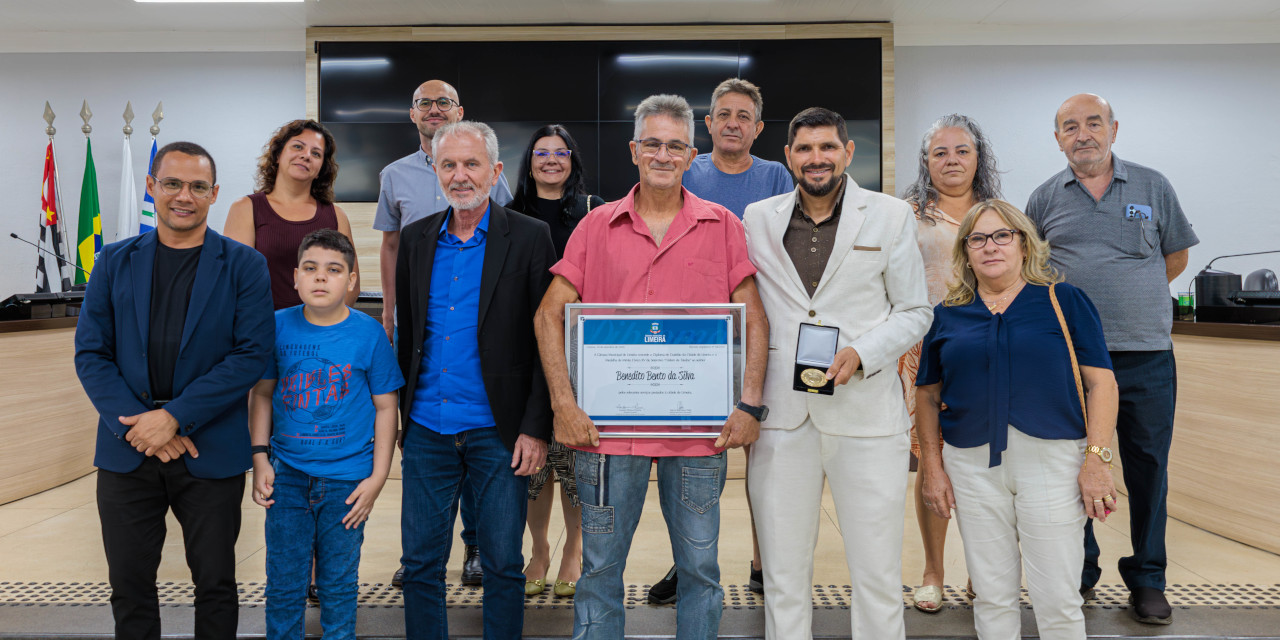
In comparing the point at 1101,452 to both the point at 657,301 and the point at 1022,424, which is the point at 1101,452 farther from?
the point at 657,301

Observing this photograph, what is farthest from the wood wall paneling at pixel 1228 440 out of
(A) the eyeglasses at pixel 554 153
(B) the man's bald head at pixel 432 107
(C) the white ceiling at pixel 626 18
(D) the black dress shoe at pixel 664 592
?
Result: (C) the white ceiling at pixel 626 18

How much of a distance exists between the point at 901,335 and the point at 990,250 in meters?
0.44

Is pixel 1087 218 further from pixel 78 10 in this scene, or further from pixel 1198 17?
pixel 78 10

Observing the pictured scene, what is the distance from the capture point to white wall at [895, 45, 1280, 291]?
23.9 ft

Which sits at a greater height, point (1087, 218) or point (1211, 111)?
point (1211, 111)

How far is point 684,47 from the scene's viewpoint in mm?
7039

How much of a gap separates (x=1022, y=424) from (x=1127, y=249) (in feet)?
3.32

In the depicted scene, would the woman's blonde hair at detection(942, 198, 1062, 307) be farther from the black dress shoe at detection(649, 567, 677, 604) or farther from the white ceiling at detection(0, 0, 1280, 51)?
the white ceiling at detection(0, 0, 1280, 51)

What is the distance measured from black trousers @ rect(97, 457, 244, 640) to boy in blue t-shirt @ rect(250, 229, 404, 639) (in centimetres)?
11

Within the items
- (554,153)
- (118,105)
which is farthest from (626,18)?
(118,105)

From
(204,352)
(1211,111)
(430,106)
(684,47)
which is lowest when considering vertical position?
(204,352)

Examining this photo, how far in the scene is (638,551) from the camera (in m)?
3.32

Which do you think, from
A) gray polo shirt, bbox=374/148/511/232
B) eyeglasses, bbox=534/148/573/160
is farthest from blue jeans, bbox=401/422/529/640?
eyeglasses, bbox=534/148/573/160

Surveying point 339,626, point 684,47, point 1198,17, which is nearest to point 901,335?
point 339,626
